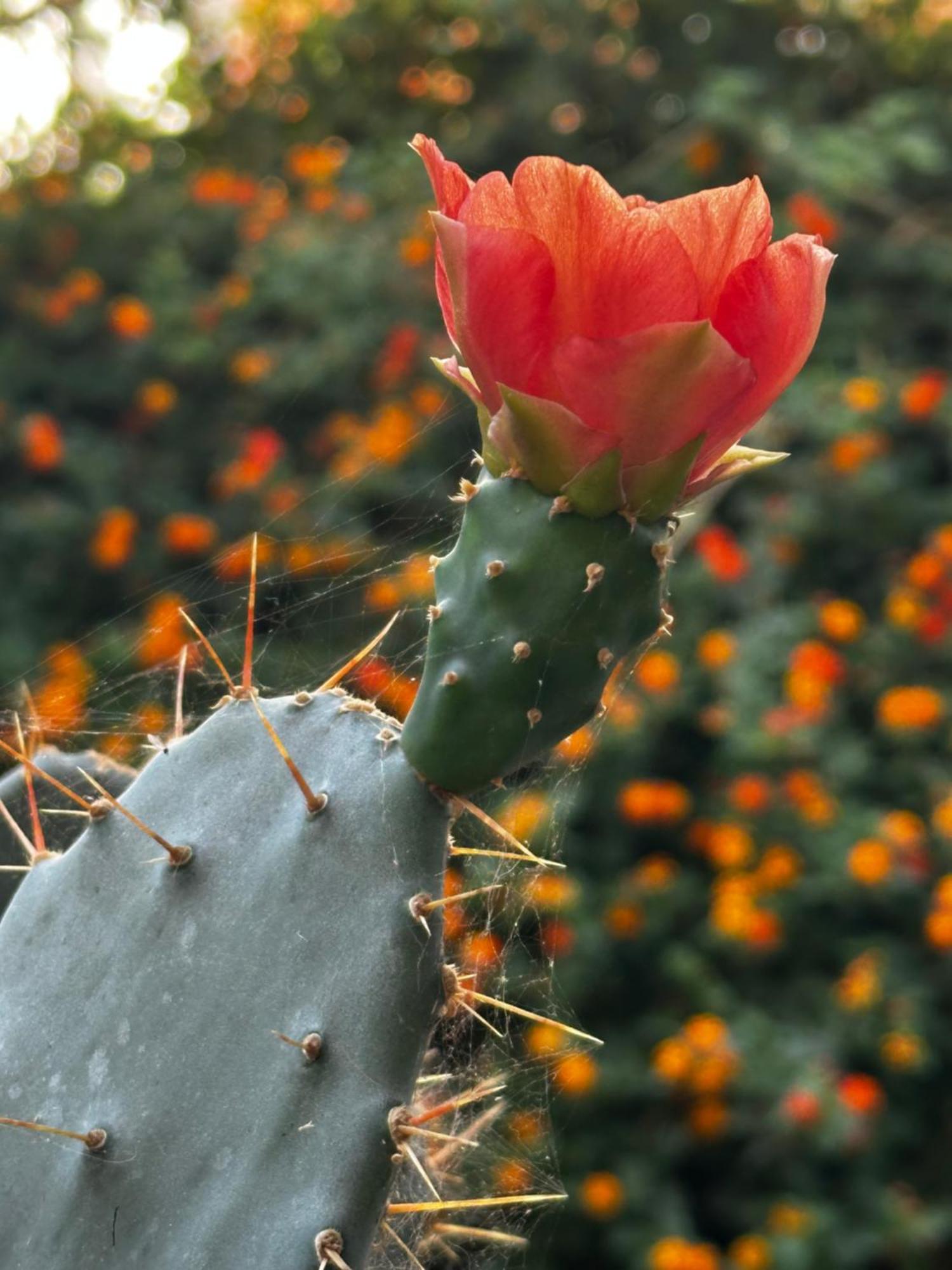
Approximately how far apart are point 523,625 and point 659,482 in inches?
3.5

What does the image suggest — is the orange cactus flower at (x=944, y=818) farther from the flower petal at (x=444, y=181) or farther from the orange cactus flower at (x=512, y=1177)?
the flower petal at (x=444, y=181)

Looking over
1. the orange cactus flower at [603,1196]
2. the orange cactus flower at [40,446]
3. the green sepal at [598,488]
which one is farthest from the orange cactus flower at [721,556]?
the green sepal at [598,488]

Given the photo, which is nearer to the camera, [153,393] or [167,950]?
[167,950]

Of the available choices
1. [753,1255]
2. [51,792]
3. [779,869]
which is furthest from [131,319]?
[51,792]

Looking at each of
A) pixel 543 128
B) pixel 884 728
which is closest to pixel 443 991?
pixel 884 728

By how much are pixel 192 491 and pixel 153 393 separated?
215 millimetres

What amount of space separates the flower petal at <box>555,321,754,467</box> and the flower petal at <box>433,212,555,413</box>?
0.02 m

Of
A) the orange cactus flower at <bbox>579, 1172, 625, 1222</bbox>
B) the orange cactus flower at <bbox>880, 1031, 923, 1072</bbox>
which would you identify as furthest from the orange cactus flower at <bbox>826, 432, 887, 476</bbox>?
the orange cactus flower at <bbox>579, 1172, 625, 1222</bbox>

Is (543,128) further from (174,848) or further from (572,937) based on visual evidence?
(174,848)

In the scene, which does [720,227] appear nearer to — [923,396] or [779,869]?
[779,869]

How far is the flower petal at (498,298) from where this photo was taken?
0.63 meters

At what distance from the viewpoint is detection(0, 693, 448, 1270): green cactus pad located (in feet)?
2.28

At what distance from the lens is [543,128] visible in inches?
130

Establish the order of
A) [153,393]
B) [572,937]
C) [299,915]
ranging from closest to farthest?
[299,915], [572,937], [153,393]
